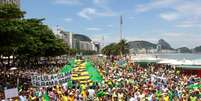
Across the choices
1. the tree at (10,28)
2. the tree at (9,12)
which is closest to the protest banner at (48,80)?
the tree at (10,28)

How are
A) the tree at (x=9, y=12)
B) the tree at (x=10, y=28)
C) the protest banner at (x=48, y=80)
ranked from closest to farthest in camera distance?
the protest banner at (x=48, y=80), the tree at (x=9, y=12), the tree at (x=10, y=28)

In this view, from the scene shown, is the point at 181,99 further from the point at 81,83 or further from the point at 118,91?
the point at 81,83

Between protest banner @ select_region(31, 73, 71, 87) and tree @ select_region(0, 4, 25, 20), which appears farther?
tree @ select_region(0, 4, 25, 20)

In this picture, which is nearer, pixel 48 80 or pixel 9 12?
pixel 48 80

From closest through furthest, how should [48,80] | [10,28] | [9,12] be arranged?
1. [48,80]
2. [10,28]
3. [9,12]

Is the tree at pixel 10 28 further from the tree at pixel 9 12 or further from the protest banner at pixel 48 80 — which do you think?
the protest banner at pixel 48 80

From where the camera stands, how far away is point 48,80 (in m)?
24.0

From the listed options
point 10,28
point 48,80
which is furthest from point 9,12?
point 48,80

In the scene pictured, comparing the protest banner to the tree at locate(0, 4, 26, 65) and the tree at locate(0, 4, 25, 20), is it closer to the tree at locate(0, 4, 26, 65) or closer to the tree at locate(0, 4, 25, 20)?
the tree at locate(0, 4, 26, 65)

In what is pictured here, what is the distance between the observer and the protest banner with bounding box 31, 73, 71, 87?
23.8 m

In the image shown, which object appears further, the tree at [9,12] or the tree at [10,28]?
the tree at [10,28]

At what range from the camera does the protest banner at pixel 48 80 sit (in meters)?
23.8

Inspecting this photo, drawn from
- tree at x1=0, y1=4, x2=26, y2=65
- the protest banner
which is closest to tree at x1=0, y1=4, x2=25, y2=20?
tree at x1=0, y1=4, x2=26, y2=65

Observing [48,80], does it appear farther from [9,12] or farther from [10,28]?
[9,12]
